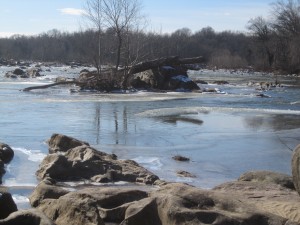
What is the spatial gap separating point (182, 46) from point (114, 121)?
118 metres

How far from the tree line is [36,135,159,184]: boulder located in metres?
26.9

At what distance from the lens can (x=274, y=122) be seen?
735 inches

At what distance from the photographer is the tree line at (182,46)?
1578 inches

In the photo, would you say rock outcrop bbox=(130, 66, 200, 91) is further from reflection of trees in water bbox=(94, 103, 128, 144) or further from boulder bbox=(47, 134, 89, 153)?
boulder bbox=(47, 134, 89, 153)

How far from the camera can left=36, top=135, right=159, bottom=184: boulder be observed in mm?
9344

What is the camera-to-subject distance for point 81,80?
36.7m

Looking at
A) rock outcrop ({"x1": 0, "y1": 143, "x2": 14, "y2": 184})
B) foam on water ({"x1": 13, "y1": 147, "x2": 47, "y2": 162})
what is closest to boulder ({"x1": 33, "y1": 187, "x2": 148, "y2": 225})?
rock outcrop ({"x1": 0, "y1": 143, "x2": 14, "y2": 184})

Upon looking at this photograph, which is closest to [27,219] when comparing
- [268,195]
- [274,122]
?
[268,195]

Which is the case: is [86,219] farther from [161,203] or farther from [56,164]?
[56,164]

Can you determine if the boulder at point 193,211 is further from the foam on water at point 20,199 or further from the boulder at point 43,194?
the foam on water at point 20,199

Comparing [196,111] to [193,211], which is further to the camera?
[196,111]

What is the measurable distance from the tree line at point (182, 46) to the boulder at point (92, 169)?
1059 inches

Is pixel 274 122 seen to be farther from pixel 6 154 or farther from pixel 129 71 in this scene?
pixel 129 71

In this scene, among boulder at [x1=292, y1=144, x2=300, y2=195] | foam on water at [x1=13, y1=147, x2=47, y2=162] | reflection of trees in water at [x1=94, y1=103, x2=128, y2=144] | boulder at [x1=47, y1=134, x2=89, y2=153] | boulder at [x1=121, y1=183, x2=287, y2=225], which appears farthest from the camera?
reflection of trees in water at [x1=94, y1=103, x2=128, y2=144]
